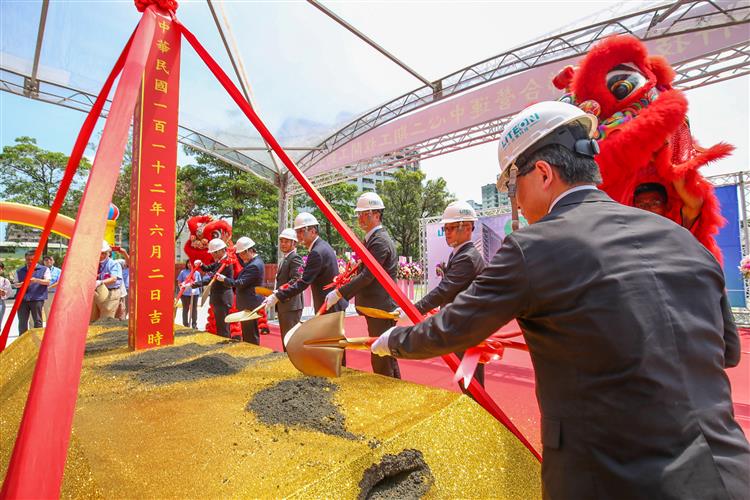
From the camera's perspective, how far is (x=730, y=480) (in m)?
0.70

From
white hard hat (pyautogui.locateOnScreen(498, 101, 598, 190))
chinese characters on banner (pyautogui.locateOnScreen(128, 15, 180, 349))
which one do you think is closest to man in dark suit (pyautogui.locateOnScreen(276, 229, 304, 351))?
chinese characters on banner (pyautogui.locateOnScreen(128, 15, 180, 349))

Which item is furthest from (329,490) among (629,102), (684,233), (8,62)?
(8,62)

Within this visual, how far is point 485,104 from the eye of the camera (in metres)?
6.19

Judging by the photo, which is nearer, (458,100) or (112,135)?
(112,135)

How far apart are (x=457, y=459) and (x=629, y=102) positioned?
1.70m

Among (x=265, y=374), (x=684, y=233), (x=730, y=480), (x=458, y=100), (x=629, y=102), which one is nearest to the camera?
(x=730, y=480)

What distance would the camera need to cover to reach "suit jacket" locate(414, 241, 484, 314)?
2793 millimetres

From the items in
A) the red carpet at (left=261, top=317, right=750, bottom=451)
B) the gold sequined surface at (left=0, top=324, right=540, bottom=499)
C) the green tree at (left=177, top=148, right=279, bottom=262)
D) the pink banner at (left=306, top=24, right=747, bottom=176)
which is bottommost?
the red carpet at (left=261, top=317, right=750, bottom=451)

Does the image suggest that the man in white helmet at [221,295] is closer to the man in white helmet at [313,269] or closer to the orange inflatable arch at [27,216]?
the man in white helmet at [313,269]

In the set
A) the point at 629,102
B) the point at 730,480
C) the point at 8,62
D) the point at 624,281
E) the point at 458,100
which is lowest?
the point at 730,480

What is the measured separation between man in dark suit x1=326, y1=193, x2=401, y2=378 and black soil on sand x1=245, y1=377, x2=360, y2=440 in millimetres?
1297

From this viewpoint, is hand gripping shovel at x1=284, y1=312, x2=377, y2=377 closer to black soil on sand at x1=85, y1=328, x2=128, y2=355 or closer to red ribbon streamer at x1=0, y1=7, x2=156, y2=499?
red ribbon streamer at x1=0, y1=7, x2=156, y2=499

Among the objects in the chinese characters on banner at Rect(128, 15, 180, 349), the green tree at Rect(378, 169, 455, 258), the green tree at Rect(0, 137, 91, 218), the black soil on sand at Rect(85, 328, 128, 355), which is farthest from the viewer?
the green tree at Rect(378, 169, 455, 258)

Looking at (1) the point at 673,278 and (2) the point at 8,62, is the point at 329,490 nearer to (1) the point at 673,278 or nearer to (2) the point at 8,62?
(1) the point at 673,278
